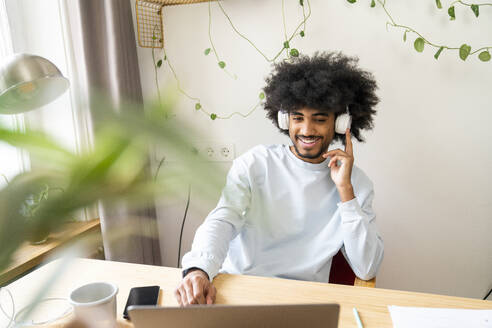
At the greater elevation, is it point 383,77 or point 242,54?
point 242,54

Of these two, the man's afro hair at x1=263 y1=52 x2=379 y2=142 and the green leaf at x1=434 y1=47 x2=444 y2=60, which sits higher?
the green leaf at x1=434 y1=47 x2=444 y2=60

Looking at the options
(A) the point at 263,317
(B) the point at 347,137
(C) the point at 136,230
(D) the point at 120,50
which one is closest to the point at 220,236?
(B) the point at 347,137

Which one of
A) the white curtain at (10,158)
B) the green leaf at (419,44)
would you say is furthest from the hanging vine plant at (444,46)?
the white curtain at (10,158)

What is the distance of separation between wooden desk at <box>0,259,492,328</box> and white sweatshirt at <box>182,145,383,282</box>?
0.28m

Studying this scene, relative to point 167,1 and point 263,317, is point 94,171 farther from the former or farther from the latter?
point 167,1

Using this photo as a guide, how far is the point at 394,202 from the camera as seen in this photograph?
6.39 ft

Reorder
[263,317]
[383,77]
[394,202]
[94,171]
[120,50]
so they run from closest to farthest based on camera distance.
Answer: [94,171] → [263,317] → [120,50] → [383,77] → [394,202]

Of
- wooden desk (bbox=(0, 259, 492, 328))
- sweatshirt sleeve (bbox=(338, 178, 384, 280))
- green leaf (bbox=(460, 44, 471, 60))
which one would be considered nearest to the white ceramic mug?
wooden desk (bbox=(0, 259, 492, 328))

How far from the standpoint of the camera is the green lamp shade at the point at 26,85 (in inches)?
11.2

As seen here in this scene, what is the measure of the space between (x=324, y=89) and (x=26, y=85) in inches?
47.1

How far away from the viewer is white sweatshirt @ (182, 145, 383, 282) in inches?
52.4

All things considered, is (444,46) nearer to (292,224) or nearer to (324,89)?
(324,89)

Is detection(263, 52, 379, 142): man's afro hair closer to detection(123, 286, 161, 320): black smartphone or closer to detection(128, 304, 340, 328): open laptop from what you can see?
detection(123, 286, 161, 320): black smartphone

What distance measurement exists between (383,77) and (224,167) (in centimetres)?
182
